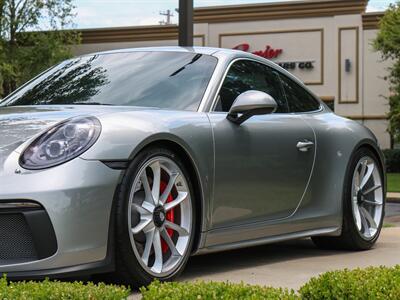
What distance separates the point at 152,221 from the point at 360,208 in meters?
2.50

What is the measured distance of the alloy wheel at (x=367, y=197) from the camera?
5.93m

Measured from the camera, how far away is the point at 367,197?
20.0ft

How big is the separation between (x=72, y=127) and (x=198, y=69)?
1368 millimetres

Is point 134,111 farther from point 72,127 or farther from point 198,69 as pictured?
point 198,69

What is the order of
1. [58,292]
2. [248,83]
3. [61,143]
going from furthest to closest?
[248,83]
[61,143]
[58,292]

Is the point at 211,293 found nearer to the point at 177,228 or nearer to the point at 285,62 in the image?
the point at 177,228

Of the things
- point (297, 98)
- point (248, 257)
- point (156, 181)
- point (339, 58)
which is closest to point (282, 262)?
point (248, 257)

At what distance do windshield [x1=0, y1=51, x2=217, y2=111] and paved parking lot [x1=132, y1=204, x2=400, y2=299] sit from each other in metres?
1.11

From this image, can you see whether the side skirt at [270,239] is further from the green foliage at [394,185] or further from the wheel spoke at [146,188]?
the green foliage at [394,185]

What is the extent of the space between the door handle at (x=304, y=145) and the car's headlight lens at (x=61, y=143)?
185 centimetres

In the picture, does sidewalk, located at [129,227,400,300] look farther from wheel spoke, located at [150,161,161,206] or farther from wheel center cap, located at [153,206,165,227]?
wheel spoke, located at [150,161,161,206]

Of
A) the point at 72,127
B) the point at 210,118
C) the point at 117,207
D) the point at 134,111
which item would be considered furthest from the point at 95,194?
the point at 210,118

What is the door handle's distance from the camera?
208 inches

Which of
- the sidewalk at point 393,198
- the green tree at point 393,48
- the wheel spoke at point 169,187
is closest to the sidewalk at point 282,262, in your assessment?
the wheel spoke at point 169,187
